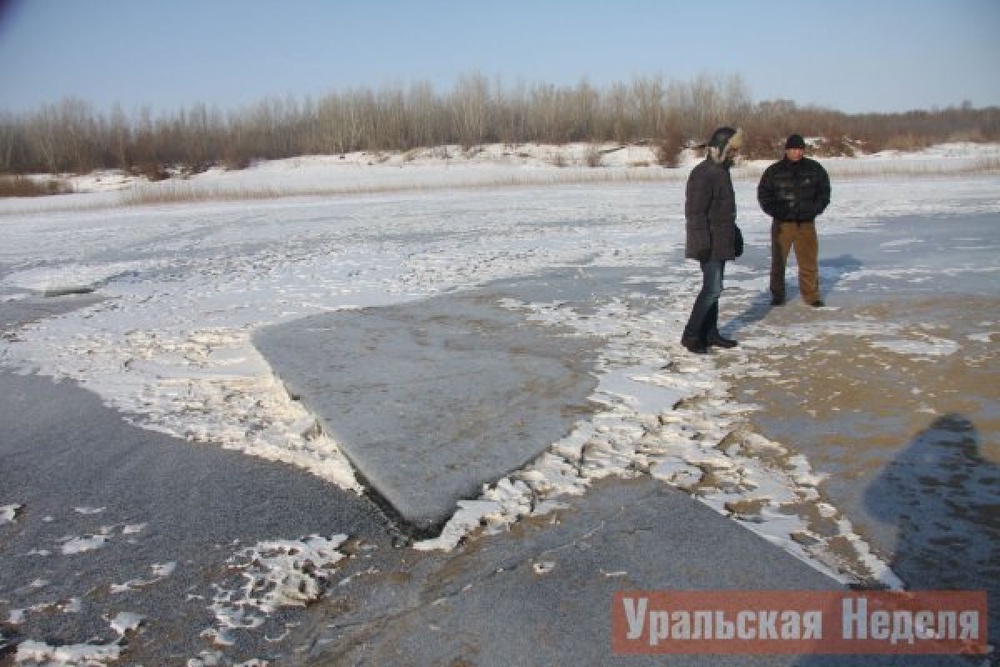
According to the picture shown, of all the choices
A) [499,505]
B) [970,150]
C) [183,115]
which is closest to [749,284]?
[499,505]

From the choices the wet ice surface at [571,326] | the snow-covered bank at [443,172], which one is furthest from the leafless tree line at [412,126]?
the wet ice surface at [571,326]

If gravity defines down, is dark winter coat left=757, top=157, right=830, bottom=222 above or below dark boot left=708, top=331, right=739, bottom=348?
above

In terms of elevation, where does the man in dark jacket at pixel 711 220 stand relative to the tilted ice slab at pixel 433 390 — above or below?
above

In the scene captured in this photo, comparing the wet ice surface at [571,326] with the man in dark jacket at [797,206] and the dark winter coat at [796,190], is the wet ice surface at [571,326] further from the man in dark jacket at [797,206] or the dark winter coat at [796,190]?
the dark winter coat at [796,190]

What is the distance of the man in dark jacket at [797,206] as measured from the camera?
23.3 feet

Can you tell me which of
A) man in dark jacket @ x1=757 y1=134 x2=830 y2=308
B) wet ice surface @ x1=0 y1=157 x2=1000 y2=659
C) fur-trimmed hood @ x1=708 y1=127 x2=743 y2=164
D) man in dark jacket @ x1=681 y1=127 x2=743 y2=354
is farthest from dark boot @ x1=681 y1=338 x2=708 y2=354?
man in dark jacket @ x1=757 y1=134 x2=830 y2=308

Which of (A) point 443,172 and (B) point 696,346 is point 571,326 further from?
(A) point 443,172

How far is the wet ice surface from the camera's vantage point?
3.45 m

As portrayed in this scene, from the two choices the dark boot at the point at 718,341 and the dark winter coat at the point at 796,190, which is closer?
the dark boot at the point at 718,341

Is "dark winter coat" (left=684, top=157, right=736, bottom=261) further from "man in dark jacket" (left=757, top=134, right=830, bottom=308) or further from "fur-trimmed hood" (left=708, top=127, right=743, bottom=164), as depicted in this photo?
"man in dark jacket" (left=757, top=134, right=830, bottom=308)

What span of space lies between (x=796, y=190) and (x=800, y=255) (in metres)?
0.64

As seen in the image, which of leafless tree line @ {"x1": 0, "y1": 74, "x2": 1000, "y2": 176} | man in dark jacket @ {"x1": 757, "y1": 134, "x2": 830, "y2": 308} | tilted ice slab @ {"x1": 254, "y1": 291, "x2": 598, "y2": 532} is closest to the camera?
tilted ice slab @ {"x1": 254, "y1": 291, "x2": 598, "y2": 532}

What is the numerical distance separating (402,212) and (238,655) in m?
20.2

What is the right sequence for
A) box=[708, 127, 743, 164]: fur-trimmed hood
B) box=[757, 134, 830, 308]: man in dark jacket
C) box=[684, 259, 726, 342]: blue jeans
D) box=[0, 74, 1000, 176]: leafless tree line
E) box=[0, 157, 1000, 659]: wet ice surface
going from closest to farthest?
1. box=[0, 157, 1000, 659]: wet ice surface
2. box=[708, 127, 743, 164]: fur-trimmed hood
3. box=[684, 259, 726, 342]: blue jeans
4. box=[757, 134, 830, 308]: man in dark jacket
5. box=[0, 74, 1000, 176]: leafless tree line
